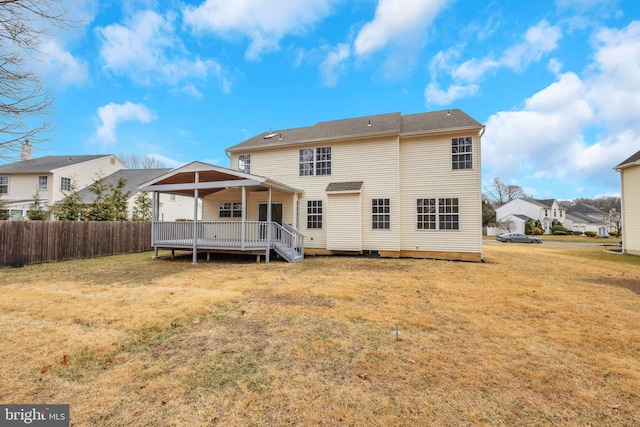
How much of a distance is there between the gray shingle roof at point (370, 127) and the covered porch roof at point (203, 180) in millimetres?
3620

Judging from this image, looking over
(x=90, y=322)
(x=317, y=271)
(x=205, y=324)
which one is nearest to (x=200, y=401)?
(x=205, y=324)

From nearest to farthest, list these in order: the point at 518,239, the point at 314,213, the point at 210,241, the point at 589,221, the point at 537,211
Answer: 1. the point at 210,241
2. the point at 314,213
3. the point at 518,239
4. the point at 537,211
5. the point at 589,221

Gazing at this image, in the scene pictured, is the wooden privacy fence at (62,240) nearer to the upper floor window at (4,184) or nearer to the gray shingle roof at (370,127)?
the gray shingle roof at (370,127)

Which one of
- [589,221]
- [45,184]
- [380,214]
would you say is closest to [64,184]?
[45,184]

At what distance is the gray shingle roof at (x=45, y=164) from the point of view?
21544 millimetres

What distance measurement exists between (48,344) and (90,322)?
845 mm

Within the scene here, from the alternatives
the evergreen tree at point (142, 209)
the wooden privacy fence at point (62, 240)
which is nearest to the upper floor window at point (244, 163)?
the wooden privacy fence at point (62, 240)

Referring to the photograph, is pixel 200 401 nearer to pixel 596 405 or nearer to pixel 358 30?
pixel 596 405

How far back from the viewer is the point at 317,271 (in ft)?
30.3

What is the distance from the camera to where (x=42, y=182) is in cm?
2152

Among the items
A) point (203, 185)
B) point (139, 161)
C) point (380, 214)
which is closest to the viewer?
point (203, 185)

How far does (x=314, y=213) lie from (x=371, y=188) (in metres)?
3.13

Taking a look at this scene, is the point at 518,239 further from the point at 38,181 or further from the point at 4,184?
the point at 4,184

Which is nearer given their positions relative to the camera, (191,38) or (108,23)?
(108,23)
